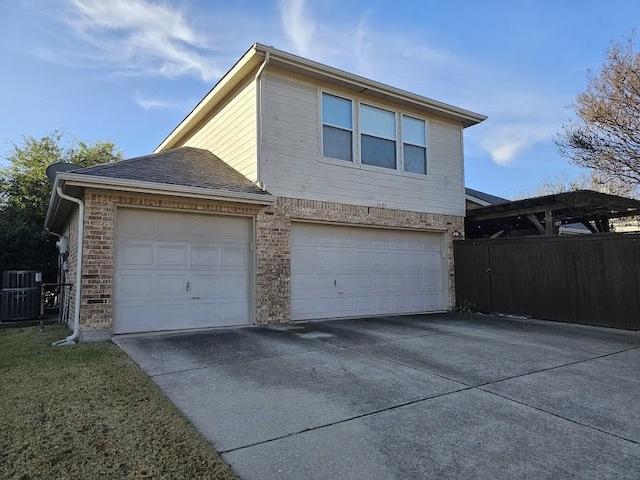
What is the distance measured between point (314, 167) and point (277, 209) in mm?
1408

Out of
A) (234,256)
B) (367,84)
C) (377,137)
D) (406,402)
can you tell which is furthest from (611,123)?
(406,402)

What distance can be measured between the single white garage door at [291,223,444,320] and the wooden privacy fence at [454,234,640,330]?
970mm

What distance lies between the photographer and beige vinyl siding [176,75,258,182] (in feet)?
29.5

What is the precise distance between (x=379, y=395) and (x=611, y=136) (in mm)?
9475

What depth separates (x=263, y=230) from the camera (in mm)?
8570

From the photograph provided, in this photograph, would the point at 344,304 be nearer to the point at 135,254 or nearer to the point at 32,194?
the point at 135,254

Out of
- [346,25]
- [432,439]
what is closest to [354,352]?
[432,439]

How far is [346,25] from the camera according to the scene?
403 inches

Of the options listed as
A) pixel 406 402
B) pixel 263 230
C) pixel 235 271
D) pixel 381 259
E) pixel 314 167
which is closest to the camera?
pixel 406 402

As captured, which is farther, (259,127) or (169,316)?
(259,127)

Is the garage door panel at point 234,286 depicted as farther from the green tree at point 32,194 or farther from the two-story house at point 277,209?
the green tree at point 32,194

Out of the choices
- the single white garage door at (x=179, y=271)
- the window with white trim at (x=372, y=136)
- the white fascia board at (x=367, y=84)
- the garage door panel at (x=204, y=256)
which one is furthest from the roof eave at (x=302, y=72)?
the garage door panel at (x=204, y=256)

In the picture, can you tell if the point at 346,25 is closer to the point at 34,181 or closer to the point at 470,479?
the point at 470,479

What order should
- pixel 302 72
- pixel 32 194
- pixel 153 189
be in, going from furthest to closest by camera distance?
pixel 32 194 < pixel 302 72 < pixel 153 189
